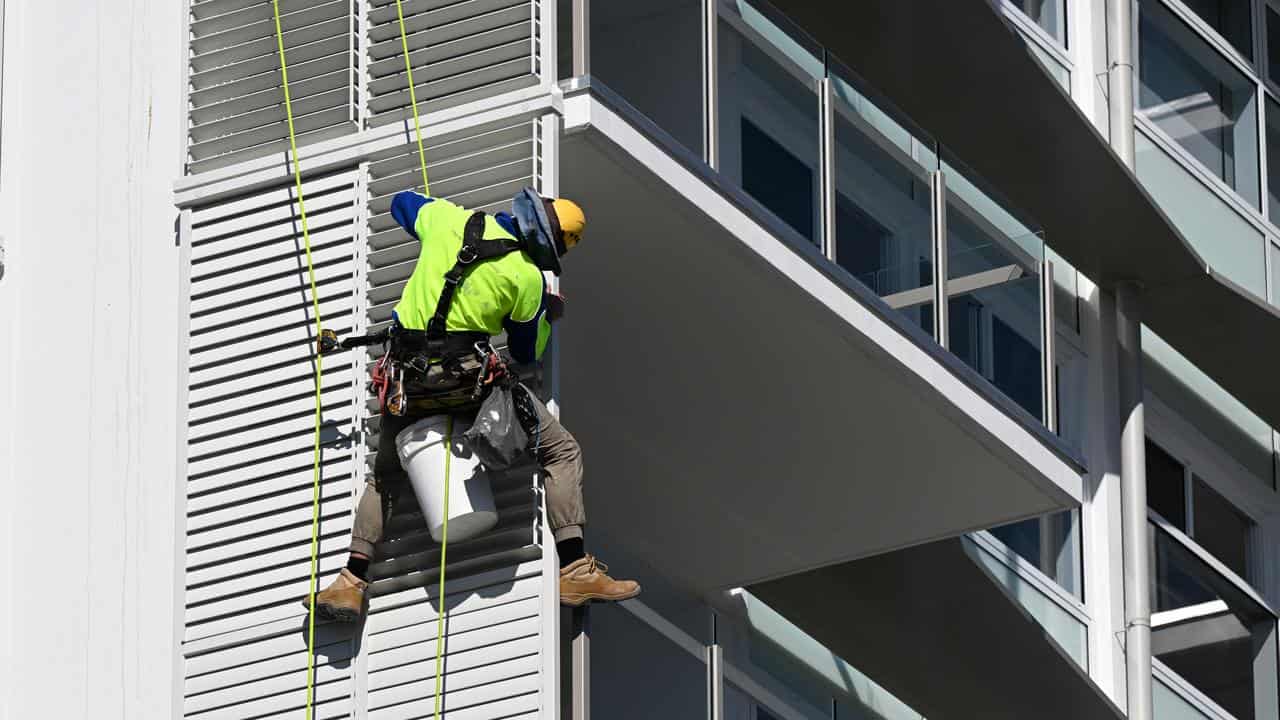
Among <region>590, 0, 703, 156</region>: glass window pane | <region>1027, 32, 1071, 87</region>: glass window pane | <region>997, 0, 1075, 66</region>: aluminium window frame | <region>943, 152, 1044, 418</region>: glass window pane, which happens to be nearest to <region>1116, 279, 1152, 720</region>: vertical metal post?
<region>1027, 32, 1071, 87</region>: glass window pane

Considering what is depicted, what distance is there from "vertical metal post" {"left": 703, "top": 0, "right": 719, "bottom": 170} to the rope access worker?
5.11 ft

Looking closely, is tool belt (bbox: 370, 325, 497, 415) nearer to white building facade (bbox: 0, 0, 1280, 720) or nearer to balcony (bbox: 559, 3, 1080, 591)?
white building facade (bbox: 0, 0, 1280, 720)

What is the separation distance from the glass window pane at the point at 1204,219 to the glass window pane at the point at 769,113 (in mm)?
8980

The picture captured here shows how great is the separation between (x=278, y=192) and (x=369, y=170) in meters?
0.49

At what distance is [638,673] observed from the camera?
694 inches

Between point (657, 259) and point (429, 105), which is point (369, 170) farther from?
point (657, 259)

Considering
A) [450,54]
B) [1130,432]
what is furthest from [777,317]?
[1130,432]

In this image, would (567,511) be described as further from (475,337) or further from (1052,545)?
(1052,545)

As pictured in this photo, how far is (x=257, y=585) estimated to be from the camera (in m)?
15.3

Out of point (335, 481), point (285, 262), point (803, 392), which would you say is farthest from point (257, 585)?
point (803, 392)

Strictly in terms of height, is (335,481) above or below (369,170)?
below

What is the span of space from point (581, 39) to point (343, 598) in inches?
109

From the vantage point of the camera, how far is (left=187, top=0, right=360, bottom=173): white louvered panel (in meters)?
15.8

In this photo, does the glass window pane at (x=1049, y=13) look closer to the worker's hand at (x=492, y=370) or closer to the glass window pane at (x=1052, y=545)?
the glass window pane at (x=1052, y=545)
